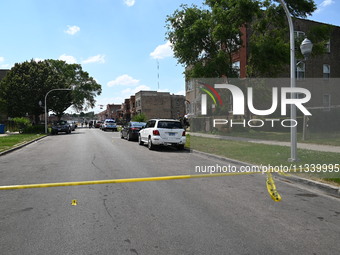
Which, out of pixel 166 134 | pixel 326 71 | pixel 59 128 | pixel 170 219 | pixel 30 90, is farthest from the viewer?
pixel 30 90

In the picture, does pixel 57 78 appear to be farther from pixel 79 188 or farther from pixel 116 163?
pixel 79 188

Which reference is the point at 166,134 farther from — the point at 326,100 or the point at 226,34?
the point at 326,100

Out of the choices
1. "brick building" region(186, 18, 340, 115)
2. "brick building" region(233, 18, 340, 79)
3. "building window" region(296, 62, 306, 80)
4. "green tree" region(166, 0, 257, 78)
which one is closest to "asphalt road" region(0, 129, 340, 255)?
"green tree" region(166, 0, 257, 78)

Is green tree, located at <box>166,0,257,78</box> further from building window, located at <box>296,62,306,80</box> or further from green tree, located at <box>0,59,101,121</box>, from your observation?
green tree, located at <box>0,59,101,121</box>

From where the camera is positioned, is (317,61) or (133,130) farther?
(317,61)

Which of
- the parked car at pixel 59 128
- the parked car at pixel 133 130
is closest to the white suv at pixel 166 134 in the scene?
the parked car at pixel 133 130

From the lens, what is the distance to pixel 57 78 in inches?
1690

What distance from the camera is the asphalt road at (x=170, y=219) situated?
361cm

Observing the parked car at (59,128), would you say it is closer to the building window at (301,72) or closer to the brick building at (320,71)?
the brick building at (320,71)

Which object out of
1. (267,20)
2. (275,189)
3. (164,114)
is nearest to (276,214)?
(275,189)

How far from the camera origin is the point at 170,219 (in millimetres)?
4566

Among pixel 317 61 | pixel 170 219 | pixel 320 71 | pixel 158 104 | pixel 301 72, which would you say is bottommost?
pixel 170 219

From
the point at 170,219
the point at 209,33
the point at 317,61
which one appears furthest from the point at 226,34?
the point at 170,219

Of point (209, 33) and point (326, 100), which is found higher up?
point (209, 33)
